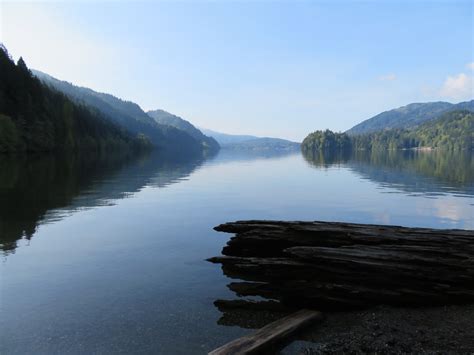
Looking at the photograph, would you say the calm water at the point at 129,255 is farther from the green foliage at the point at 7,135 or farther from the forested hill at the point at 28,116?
the forested hill at the point at 28,116

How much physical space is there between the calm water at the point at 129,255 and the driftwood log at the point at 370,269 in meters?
2.69

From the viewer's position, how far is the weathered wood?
8922mm

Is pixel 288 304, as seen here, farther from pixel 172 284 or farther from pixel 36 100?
pixel 36 100

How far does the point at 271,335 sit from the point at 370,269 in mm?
4301

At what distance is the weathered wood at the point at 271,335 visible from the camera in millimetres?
8922

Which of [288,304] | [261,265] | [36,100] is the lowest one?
[288,304]

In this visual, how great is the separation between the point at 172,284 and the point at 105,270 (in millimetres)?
3533

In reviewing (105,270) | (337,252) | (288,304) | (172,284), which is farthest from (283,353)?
(105,270)

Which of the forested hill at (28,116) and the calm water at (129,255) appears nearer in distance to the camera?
the calm water at (129,255)

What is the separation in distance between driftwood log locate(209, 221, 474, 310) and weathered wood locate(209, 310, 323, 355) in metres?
1.09

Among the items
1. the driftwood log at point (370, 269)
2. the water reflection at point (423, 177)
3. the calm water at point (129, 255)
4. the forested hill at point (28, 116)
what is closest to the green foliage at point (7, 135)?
the forested hill at point (28, 116)

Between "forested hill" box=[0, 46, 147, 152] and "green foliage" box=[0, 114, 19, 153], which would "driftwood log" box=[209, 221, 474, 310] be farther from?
"forested hill" box=[0, 46, 147, 152]

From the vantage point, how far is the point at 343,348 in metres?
9.29

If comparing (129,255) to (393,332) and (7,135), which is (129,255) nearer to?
(393,332)
